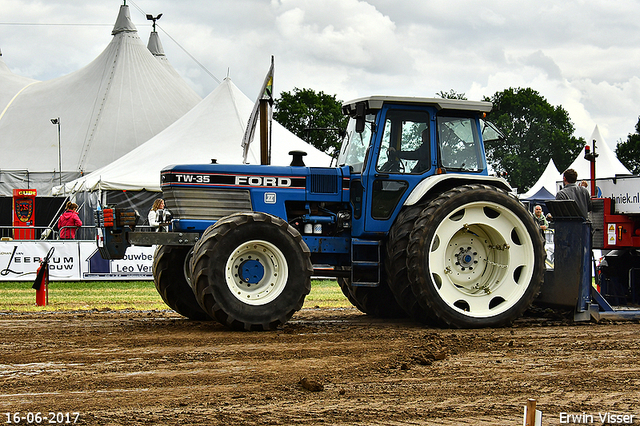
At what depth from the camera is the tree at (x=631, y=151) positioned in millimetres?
55844

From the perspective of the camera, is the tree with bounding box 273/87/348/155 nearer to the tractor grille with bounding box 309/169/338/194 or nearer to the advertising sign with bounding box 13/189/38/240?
the advertising sign with bounding box 13/189/38/240

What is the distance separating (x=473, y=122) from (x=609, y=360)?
11.3 ft

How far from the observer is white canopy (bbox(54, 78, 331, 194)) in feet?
67.2

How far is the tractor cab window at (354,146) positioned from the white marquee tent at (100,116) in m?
26.8

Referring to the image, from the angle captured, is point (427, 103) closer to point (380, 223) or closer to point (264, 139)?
point (380, 223)

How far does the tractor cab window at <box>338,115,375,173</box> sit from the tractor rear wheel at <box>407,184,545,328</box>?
40.2 inches

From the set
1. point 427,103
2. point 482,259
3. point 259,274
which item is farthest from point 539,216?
point 259,274

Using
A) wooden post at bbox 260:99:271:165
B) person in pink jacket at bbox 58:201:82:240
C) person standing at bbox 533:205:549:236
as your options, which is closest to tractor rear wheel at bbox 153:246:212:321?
wooden post at bbox 260:99:271:165

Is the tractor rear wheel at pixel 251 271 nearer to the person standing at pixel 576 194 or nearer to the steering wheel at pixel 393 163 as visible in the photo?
the steering wheel at pixel 393 163

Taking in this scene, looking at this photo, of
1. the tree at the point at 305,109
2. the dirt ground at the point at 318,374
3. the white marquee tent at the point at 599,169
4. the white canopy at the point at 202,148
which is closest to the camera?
the dirt ground at the point at 318,374

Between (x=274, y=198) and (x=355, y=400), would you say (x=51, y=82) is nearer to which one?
(x=274, y=198)

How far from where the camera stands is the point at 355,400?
4.29m

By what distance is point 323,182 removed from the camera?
800 centimetres
